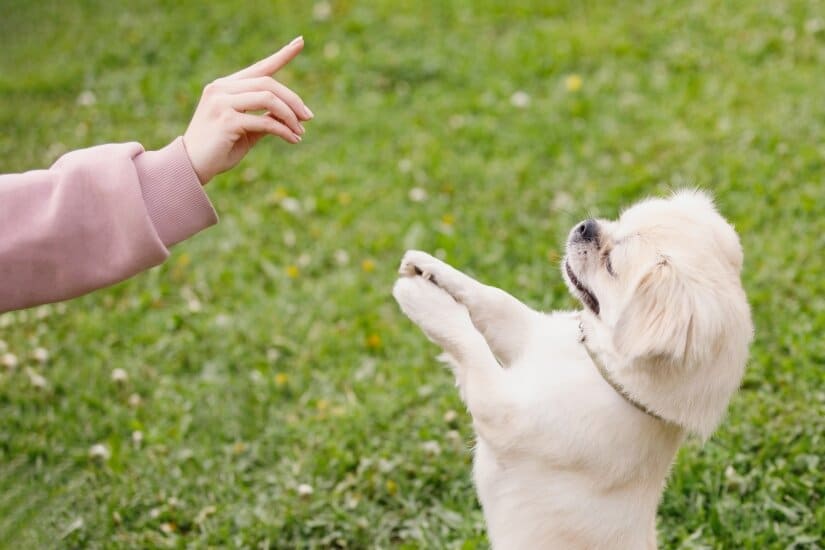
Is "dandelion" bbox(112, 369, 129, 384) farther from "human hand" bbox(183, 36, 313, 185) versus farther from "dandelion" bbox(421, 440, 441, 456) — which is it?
"human hand" bbox(183, 36, 313, 185)

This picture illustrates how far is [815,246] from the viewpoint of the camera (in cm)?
470

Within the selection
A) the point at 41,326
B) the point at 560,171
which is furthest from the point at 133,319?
the point at 560,171

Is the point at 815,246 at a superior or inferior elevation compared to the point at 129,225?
inferior

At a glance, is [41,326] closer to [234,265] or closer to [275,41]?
[234,265]

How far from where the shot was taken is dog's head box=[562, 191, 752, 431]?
241cm

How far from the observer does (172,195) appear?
2266 millimetres

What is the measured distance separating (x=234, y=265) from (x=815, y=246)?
3193mm

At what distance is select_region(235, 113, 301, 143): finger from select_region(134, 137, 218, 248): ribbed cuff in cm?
17

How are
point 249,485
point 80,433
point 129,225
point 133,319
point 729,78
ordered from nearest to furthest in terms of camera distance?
point 129,225 → point 249,485 → point 80,433 → point 133,319 → point 729,78

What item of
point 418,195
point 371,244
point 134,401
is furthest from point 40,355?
point 418,195

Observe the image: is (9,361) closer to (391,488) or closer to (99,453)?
(99,453)

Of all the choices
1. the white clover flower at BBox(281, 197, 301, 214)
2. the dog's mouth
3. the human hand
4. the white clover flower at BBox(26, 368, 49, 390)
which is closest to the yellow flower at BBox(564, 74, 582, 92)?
the white clover flower at BBox(281, 197, 301, 214)

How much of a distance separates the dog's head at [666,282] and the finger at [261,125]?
102 cm

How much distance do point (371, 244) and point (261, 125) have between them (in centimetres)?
297
